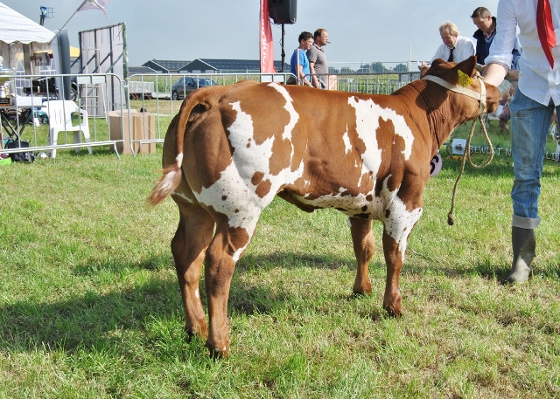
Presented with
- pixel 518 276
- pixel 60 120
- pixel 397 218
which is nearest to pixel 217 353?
pixel 397 218

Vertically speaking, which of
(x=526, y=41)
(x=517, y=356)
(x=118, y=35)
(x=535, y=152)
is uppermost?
(x=118, y=35)

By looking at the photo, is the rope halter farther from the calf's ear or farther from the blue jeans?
the blue jeans

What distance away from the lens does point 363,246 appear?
384 cm

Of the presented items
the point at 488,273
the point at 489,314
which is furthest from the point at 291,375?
the point at 488,273

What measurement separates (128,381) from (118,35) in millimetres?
16638

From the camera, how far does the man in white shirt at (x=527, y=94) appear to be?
3855 mm

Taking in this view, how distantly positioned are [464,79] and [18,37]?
69.1ft

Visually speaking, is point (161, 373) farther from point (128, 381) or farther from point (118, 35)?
point (118, 35)

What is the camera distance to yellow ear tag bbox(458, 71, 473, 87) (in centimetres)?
345

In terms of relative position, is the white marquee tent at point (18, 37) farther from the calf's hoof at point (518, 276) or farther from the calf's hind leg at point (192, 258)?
the calf's hoof at point (518, 276)

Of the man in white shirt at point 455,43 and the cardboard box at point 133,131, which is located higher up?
the man in white shirt at point 455,43

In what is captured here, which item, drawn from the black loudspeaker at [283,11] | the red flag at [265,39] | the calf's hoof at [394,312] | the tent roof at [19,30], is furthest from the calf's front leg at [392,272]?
the tent roof at [19,30]

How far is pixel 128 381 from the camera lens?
8.95ft

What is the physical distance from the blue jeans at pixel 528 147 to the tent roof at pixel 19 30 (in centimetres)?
2022
